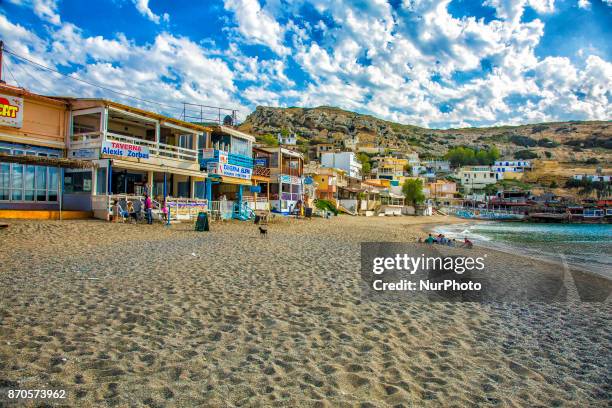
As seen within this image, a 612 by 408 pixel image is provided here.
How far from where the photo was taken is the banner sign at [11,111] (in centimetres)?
1802

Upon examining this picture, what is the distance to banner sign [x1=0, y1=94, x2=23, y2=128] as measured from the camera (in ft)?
59.1

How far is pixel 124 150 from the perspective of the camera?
68.2 feet

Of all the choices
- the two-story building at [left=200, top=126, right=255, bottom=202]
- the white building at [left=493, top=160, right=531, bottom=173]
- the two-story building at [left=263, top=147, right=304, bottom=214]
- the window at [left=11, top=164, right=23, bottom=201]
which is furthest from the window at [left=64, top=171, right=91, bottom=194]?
the white building at [left=493, top=160, right=531, bottom=173]

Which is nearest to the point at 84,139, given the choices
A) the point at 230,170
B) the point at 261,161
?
the point at 230,170

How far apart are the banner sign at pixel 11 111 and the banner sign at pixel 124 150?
396 centimetres

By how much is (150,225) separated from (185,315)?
14.6 m

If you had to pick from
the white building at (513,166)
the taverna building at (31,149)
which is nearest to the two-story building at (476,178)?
the white building at (513,166)

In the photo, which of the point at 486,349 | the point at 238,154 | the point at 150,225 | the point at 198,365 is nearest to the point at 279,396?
the point at 198,365

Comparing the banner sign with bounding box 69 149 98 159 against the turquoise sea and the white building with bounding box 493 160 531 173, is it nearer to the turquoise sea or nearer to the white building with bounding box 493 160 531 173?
the turquoise sea

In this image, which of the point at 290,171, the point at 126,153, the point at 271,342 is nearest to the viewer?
the point at 271,342

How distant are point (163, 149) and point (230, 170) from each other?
5.16 metres

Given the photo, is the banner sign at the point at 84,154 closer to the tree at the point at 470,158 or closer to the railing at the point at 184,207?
the railing at the point at 184,207

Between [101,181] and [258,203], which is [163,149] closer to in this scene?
[101,181]

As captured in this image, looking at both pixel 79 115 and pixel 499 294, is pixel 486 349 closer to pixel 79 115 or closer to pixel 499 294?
pixel 499 294
